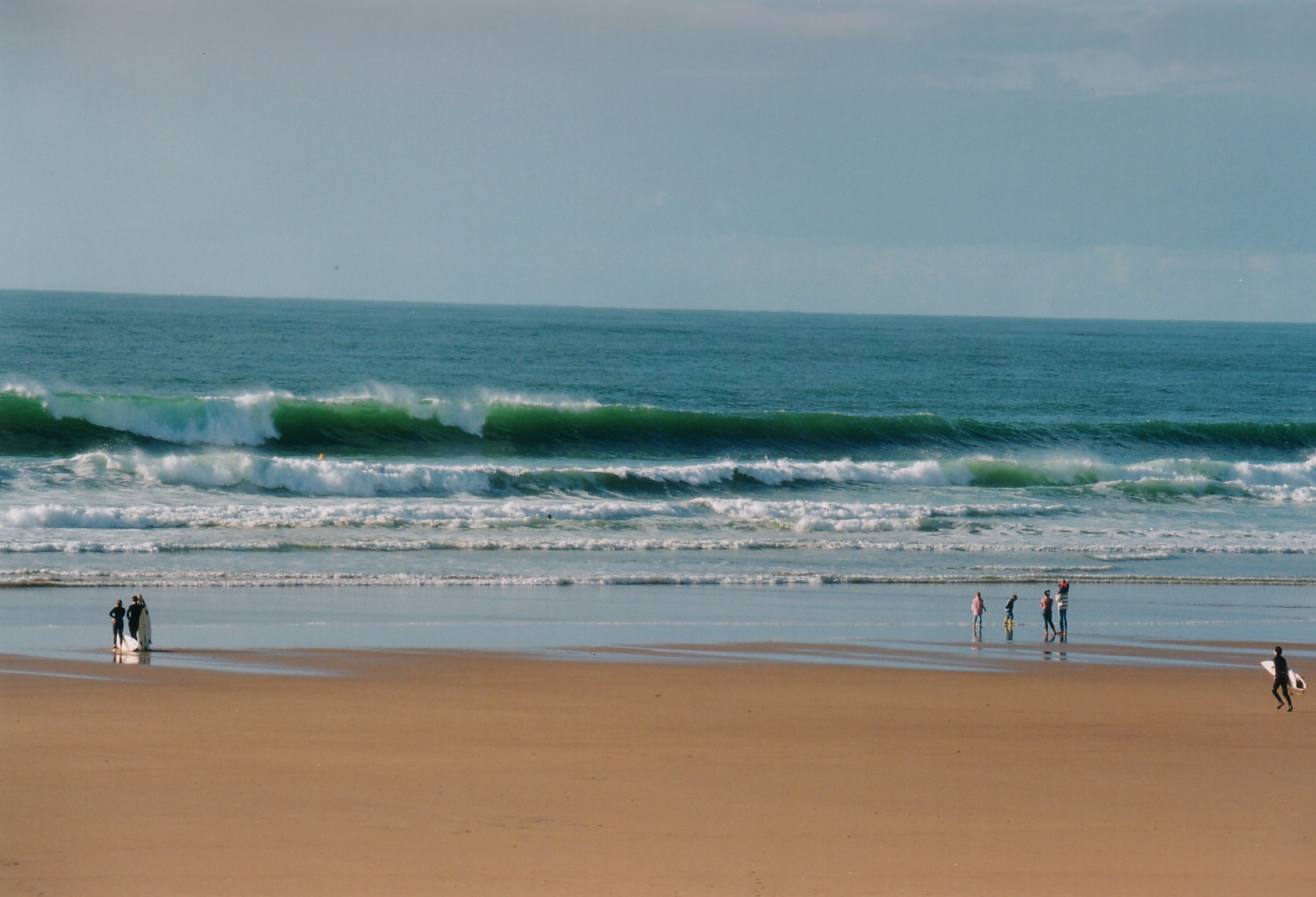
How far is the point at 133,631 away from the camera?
1415 cm

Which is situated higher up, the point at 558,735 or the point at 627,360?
the point at 627,360

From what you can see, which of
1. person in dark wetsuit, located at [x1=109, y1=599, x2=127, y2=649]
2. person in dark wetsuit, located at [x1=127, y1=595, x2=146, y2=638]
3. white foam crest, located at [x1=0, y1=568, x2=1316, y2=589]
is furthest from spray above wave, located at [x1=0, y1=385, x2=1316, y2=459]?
person in dark wetsuit, located at [x1=127, y1=595, x2=146, y2=638]

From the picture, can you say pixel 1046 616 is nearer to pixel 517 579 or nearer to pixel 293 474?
pixel 517 579

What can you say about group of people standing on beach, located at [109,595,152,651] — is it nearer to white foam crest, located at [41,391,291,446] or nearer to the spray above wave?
the spray above wave

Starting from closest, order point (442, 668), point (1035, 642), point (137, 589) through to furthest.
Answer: point (442, 668) < point (1035, 642) < point (137, 589)

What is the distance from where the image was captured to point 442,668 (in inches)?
537

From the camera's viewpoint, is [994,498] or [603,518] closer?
[603,518]

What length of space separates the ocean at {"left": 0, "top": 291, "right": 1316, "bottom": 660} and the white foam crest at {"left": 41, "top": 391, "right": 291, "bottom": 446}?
3.2 inches

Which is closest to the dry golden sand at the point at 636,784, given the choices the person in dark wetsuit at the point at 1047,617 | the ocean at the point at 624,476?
the person in dark wetsuit at the point at 1047,617

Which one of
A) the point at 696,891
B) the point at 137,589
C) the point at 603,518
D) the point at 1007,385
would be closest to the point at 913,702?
the point at 696,891

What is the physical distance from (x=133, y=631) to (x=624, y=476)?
18170 millimetres

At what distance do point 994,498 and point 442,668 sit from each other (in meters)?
20.8

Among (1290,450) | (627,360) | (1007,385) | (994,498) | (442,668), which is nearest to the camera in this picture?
(442,668)

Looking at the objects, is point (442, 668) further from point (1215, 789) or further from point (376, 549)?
point (376, 549)
